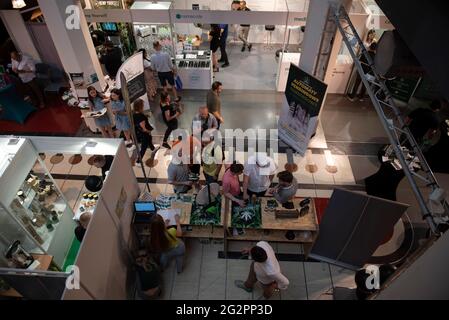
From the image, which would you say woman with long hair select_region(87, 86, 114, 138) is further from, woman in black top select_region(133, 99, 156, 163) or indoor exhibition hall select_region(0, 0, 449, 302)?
woman in black top select_region(133, 99, 156, 163)

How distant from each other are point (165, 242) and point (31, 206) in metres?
2.14

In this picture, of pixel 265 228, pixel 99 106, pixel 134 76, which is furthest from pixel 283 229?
pixel 134 76

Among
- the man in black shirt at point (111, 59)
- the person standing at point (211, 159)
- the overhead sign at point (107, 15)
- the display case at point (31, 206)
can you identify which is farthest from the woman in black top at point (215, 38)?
the display case at point (31, 206)

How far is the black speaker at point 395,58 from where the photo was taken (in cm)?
425

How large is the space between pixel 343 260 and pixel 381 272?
933 millimetres

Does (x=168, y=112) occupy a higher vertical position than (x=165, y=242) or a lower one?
lower

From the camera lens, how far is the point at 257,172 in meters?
4.92

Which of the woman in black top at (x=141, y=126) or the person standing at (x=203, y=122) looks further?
the woman in black top at (x=141, y=126)

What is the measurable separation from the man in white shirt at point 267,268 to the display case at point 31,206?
9.48 ft

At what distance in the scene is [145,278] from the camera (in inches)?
169

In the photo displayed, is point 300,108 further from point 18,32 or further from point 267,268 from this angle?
point 18,32

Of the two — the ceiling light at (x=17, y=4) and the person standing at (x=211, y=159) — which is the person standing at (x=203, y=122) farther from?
the ceiling light at (x=17, y=4)
